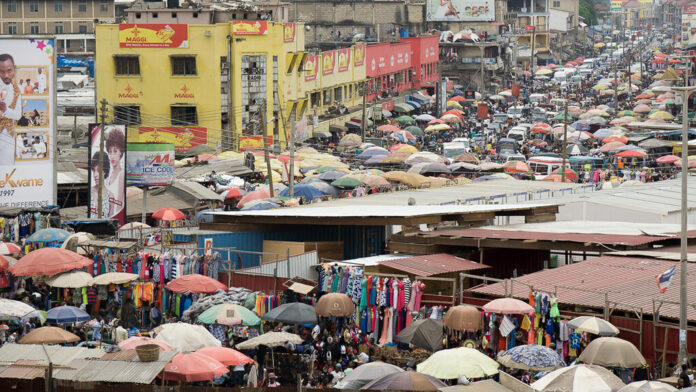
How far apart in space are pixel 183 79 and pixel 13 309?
34.3 metres

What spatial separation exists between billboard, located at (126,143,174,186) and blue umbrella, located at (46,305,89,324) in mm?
12547

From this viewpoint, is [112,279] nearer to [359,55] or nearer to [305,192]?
[305,192]

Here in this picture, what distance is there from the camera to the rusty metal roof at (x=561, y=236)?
75.3 ft

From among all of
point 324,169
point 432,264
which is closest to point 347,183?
point 324,169

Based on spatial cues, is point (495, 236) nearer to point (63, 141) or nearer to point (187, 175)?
point (187, 175)

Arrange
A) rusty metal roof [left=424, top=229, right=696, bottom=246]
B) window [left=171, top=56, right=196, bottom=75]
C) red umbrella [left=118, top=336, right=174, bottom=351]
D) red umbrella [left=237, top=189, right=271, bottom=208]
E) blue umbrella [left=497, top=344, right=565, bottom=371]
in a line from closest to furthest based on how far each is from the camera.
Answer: blue umbrella [left=497, top=344, right=565, bottom=371] → red umbrella [left=118, top=336, right=174, bottom=351] → rusty metal roof [left=424, top=229, right=696, bottom=246] → red umbrella [left=237, top=189, right=271, bottom=208] → window [left=171, top=56, right=196, bottom=75]

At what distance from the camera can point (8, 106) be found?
1254 inches

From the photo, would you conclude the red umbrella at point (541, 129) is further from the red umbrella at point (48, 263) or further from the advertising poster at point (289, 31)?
the red umbrella at point (48, 263)

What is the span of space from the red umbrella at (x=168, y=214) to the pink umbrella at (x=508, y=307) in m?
13.8

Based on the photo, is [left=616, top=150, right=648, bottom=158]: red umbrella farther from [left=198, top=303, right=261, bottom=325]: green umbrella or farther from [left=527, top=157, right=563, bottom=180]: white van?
[left=198, top=303, right=261, bottom=325]: green umbrella

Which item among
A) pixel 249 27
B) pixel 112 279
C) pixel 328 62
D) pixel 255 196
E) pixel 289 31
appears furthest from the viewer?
pixel 328 62

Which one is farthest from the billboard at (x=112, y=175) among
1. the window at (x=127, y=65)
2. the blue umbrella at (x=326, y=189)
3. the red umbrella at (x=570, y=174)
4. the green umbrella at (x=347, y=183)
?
the window at (x=127, y=65)

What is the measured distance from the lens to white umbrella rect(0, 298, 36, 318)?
19391 mm

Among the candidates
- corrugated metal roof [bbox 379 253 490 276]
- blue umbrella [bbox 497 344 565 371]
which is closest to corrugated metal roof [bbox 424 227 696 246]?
corrugated metal roof [bbox 379 253 490 276]
